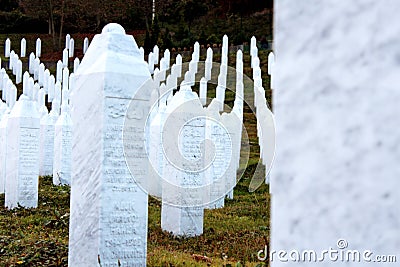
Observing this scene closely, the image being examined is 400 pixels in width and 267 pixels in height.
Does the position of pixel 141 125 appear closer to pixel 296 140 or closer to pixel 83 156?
pixel 83 156

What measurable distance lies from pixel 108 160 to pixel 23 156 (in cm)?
557

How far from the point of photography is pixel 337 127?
35.0 inches

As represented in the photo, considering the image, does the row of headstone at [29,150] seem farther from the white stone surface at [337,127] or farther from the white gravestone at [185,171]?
the white stone surface at [337,127]

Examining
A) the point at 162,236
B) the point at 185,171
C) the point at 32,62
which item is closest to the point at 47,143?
the point at 185,171

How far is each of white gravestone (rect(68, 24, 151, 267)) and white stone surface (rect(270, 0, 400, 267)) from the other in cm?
399

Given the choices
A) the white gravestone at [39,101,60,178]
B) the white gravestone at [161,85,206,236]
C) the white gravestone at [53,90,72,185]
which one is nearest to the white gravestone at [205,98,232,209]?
the white gravestone at [161,85,206,236]

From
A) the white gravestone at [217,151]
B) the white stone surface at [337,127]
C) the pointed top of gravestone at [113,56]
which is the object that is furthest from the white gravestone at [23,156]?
the white stone surface at [337,127]

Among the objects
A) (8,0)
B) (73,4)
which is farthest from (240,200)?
(8,0)

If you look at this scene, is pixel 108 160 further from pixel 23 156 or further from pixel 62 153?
pixel 62 153

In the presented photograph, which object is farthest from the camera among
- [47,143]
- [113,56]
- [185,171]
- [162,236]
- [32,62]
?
[32,62]

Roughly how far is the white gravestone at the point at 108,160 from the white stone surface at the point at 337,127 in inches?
157

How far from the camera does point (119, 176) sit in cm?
494

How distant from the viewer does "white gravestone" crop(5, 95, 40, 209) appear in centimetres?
1006

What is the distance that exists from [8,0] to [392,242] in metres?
47.6
